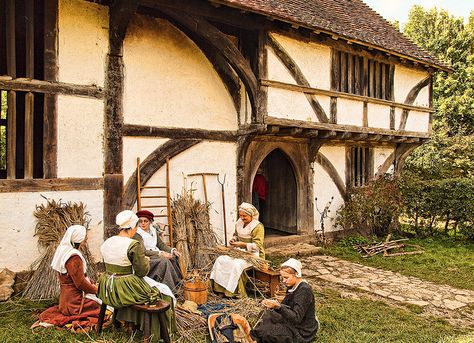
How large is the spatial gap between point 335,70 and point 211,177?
13.3 ft

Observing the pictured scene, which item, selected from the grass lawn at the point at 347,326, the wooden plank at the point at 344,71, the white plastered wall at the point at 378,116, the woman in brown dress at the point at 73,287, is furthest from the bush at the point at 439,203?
the woman in brown dress at the point at 73,287

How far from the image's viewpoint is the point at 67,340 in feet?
14.0

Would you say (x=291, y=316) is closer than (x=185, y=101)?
Yes

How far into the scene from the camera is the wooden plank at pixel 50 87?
18.8ft

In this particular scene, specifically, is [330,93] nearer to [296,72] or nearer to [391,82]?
[296,72]

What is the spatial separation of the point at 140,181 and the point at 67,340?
3.20m

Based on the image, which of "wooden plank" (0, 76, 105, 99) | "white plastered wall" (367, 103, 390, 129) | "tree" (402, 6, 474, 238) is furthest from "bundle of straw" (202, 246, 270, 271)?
"tree" (402, 6, 474, 238)

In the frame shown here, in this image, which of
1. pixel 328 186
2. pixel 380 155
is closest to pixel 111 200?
pixel 328 186

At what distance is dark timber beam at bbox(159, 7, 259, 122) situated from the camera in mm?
6592

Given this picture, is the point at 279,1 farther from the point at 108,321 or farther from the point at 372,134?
the point at 108,321

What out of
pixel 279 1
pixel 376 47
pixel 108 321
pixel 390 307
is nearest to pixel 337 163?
pixel 376 47

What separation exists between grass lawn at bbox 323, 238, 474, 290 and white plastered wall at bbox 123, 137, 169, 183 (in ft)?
16.0

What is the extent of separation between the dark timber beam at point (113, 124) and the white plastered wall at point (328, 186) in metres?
5.47

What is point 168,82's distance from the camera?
7.34 m
